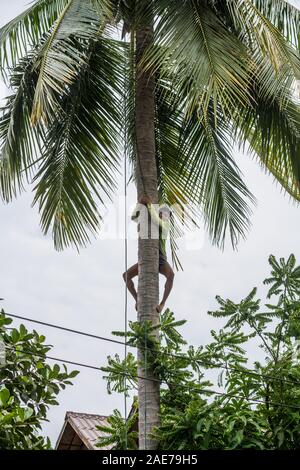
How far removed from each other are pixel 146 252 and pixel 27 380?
185cm

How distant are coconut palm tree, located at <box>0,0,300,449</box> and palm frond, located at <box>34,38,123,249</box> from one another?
11 millimetres

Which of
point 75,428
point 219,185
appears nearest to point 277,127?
point 219,185

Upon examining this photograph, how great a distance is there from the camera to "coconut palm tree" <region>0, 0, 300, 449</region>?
10070 mm

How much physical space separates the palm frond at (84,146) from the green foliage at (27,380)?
6.51 feet

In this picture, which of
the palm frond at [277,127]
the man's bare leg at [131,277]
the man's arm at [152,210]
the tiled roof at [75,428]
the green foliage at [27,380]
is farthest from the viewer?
the tiled roof at [75,428]

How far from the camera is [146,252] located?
1053 centimetres

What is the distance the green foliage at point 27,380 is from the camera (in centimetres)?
927

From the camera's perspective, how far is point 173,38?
1012 cm

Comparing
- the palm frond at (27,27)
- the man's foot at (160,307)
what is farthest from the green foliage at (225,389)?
the palm frond at (27,27)

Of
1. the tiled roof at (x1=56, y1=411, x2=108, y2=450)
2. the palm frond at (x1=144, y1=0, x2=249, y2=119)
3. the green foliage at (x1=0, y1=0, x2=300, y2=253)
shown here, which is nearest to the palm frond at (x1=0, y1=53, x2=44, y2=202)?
the green foliage at (x1=0, y1=0, x2=300, y2=253)

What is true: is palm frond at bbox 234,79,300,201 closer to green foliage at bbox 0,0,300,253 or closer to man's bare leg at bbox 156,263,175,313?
green foliage at bbox 0,0,300,253

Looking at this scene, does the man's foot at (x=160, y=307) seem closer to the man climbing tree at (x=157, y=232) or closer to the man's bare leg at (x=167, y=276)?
the man climbing tree at (x=157, y=232)

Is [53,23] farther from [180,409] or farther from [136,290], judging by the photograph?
[180,409]
